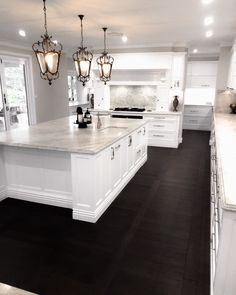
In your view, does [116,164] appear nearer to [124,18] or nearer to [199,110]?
[124,18]

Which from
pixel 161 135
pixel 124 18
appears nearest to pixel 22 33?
pixel 124 18

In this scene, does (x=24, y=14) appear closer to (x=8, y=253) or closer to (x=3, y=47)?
(x=3, y=47)

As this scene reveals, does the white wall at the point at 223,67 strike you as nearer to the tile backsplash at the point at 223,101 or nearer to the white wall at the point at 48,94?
the tile backsplash at the point at 223,101

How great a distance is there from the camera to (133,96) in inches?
287

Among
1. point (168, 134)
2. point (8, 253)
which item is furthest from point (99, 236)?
point (168, 134)

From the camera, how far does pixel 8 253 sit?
2346 millimetres

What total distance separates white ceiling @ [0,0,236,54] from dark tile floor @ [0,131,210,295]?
2.63m

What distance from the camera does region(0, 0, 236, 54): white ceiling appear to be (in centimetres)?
308

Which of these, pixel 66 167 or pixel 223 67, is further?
pixel 223 67

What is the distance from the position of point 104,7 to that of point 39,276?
3239mm

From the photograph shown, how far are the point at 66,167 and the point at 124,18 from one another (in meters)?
2.49

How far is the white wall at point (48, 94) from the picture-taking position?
22.7 ft

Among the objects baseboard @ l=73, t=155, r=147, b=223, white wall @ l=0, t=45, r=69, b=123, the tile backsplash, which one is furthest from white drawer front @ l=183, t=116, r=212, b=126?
baseboard @ l=73, t=155, r=147, b=223

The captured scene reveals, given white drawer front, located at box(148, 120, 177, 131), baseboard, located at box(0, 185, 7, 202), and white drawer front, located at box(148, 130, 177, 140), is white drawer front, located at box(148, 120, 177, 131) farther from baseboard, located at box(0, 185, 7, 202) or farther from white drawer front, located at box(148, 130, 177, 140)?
baseboard, located at box(0, 185, 7, 202)
